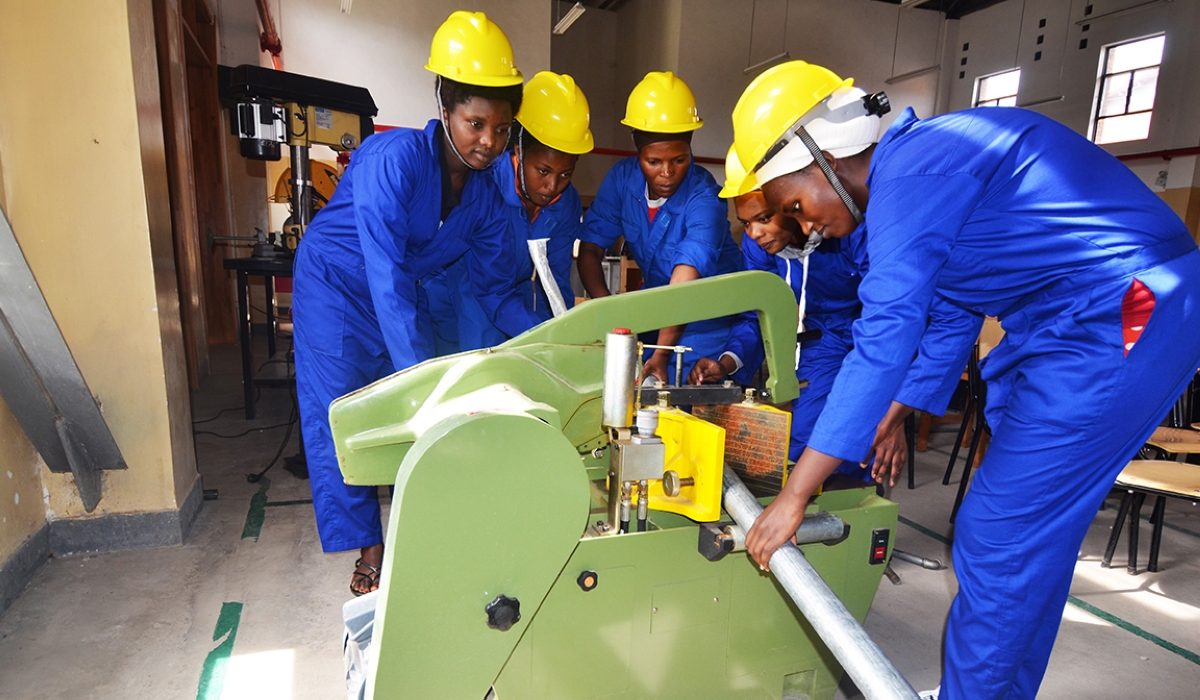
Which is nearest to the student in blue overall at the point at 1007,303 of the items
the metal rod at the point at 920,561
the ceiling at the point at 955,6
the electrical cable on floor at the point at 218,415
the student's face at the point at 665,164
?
the metal rod at the point at 920,561

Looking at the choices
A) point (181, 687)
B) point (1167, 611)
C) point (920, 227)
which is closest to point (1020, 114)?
point (920, 227)

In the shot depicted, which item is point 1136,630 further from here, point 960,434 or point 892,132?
point 892,132

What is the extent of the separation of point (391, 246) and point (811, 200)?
1050mm

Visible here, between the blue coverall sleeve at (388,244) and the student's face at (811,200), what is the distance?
0.94m

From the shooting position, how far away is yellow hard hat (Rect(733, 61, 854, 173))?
1.27 metres

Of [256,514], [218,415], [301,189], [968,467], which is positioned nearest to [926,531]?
[968,467]

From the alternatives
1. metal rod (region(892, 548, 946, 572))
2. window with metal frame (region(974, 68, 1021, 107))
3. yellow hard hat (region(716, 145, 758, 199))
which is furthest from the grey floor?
window with metal frame (region(974, 68, 1021, 107))

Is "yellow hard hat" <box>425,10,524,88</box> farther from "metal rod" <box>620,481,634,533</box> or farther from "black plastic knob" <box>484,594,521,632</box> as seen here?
"black plastic knob" <box>484,594,521,632</box>

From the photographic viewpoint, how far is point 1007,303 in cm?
132

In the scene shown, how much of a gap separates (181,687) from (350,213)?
4.39 ft

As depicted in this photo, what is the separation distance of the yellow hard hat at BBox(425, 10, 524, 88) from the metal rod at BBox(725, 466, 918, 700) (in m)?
1.35

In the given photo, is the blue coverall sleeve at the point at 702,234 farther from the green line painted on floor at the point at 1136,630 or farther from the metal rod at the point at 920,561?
the green line painted on floor at the point at 1136,630

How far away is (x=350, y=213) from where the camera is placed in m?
1.95

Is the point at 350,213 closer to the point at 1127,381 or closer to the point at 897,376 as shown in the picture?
the point at 897,376
